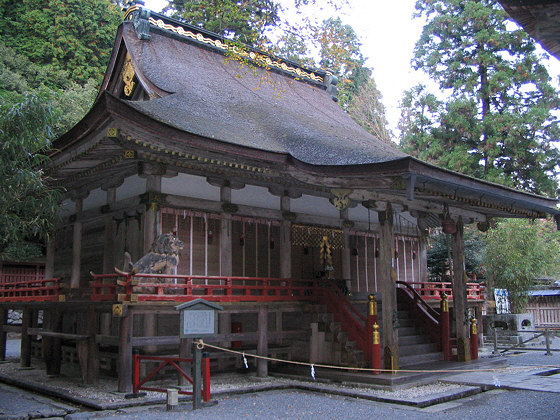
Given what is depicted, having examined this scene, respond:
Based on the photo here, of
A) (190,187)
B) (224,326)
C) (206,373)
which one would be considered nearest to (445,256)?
(224,326)

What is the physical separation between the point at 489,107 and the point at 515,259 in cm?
995

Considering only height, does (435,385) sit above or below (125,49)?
below

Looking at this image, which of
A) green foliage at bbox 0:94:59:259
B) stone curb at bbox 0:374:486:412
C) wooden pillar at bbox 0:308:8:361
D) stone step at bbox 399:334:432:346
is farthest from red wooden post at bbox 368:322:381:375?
wooden pillar at bbox 0:308:8:361

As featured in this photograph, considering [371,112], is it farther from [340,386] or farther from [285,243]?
[340,386]

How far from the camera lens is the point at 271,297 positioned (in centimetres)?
1067

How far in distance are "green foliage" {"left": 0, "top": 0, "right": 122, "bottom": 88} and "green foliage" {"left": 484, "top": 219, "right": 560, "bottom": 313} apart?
2251 cm

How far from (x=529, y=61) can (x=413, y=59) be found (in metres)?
6.04

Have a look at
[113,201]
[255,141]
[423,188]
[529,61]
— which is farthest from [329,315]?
[529,61]

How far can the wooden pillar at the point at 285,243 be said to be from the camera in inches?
488

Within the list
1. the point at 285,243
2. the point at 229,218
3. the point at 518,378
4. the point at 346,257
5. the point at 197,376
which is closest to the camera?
the point at 197,376

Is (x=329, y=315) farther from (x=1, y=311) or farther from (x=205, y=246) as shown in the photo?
(x=1, y=311)

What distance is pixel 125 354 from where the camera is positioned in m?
8.87

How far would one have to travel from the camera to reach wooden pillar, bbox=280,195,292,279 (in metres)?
12.4

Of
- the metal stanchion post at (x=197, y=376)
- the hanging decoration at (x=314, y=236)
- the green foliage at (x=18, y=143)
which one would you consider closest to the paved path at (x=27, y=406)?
the metal stanchion post at (x=197, y=376)
